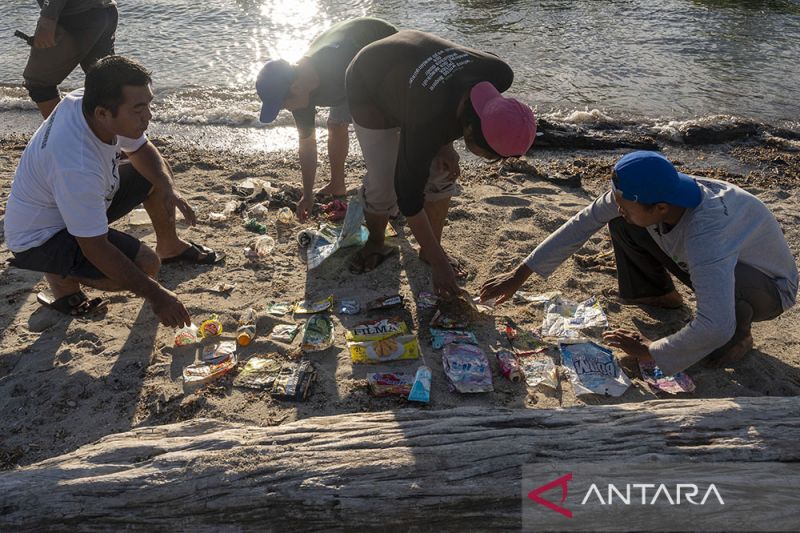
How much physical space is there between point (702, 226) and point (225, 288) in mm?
2583

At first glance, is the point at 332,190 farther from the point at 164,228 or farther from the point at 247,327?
the point at 247,327

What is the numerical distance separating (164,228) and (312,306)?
3.54ft

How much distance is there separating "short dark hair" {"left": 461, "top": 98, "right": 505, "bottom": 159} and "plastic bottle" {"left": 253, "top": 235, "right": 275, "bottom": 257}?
5.90ft

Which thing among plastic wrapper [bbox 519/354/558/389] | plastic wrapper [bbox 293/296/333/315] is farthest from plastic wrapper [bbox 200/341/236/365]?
plastic wrapper [bbox 519/354/558/389]

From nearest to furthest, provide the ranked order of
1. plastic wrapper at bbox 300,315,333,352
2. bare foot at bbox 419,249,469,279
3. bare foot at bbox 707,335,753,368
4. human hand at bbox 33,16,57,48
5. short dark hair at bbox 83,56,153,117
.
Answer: short dark hair at bbox 83,56,153,117 < bare foot at bbox 707,335,753,368 < plastic wrapper at bbox 300,315,333,352 < bare foot at bbox 419,249,469,279 < human hand at bbox 33,16,57,48

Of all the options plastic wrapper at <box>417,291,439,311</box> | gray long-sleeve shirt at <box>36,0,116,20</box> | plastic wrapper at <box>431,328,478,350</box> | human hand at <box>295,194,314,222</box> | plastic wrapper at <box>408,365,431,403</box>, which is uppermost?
gray long-sleeve shirt at <box>36,0,116,20</box>

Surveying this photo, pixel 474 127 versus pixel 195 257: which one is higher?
pixel 474 127

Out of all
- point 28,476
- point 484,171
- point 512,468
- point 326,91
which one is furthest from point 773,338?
point 28,476

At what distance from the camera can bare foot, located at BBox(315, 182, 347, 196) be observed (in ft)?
15.5

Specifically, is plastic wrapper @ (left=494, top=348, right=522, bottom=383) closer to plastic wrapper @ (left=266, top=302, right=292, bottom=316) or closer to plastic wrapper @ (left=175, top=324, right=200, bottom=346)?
plastic wrapper @ (left=266, top=302, right=292, bottom=316)

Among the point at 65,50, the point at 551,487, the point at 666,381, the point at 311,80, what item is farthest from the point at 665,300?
the point at 65,50

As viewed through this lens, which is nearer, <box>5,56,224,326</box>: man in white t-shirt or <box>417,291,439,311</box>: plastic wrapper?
<box>5,56,224,326</box>: man in white t-shirt

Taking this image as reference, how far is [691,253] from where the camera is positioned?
8.57 ft

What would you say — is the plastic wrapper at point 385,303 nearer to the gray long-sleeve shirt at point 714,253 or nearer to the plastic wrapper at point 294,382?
the plastic wrapper at point 294,382
